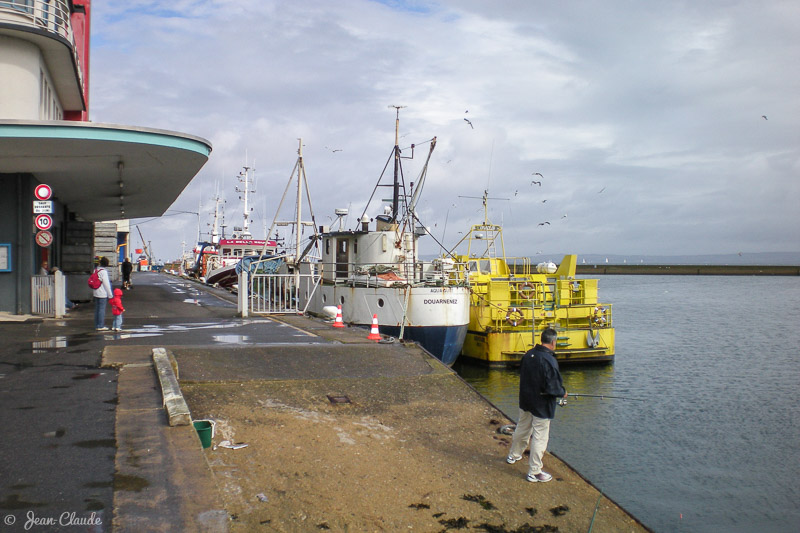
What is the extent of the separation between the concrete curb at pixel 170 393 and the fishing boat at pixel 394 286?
8599mm

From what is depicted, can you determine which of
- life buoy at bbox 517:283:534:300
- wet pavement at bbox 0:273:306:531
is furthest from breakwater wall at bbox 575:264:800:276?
wet pavement at bbox 0:273:306:531

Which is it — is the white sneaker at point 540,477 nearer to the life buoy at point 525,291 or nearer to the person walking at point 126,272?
the life buoy at point 525,291

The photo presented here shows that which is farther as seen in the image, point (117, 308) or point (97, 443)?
point (117, 308)

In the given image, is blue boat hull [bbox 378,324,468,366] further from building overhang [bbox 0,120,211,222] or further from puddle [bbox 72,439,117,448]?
puddle [bbox 72,439,117,448]

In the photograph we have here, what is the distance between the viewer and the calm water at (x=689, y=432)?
11.4 metres

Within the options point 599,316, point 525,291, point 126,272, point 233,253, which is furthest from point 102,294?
point 233,253

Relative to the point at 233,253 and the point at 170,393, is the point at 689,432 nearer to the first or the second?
the point at 170,393

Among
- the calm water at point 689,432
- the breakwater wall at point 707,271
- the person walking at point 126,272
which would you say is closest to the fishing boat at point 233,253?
the person walking at point 126,272

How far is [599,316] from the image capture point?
24.3 metres

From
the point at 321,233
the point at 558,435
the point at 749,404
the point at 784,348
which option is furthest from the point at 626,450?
the point at 784,348

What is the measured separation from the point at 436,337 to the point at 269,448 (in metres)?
13.3

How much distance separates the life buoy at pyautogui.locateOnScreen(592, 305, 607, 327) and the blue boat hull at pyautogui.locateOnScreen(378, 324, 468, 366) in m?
6.21

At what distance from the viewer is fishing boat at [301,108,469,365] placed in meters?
20.5

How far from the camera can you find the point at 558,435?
15.3m
